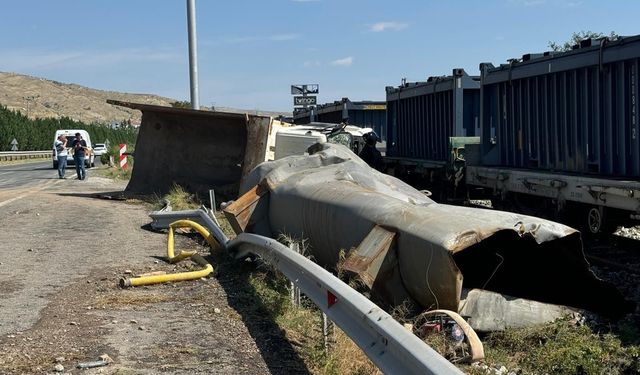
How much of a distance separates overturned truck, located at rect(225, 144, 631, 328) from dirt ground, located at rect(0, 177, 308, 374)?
90 centimetres

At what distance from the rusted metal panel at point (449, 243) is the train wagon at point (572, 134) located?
9.70 ft

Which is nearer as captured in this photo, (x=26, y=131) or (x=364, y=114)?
(x=364, y=114)

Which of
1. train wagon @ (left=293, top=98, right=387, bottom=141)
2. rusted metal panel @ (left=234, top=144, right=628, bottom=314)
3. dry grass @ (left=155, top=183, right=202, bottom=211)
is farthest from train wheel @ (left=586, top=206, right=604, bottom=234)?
train wagon @ (left=293, top=98, right=387, bottom=141)

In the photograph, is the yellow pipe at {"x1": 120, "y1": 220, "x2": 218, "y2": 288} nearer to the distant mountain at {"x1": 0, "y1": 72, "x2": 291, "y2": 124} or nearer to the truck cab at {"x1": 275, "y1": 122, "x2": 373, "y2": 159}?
the truck cab at {"x1": 275, "y1": 122, "x2": 373, "y2": 159}

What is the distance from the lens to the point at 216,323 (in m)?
5.86

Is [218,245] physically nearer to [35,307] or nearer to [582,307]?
[35,307]

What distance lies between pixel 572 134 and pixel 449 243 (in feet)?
21.5

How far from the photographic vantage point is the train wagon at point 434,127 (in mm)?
15867

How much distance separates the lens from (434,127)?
17.4 metres

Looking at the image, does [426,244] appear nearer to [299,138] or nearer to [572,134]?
[572,134]

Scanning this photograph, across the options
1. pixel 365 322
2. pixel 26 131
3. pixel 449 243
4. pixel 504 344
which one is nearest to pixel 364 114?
pixel 504 344

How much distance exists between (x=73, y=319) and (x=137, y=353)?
41.7 inches

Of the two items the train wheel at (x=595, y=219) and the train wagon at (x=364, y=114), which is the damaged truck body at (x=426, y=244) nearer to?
the train wheel at (x=595, y=219)

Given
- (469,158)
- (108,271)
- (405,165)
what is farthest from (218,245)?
(405,165)
